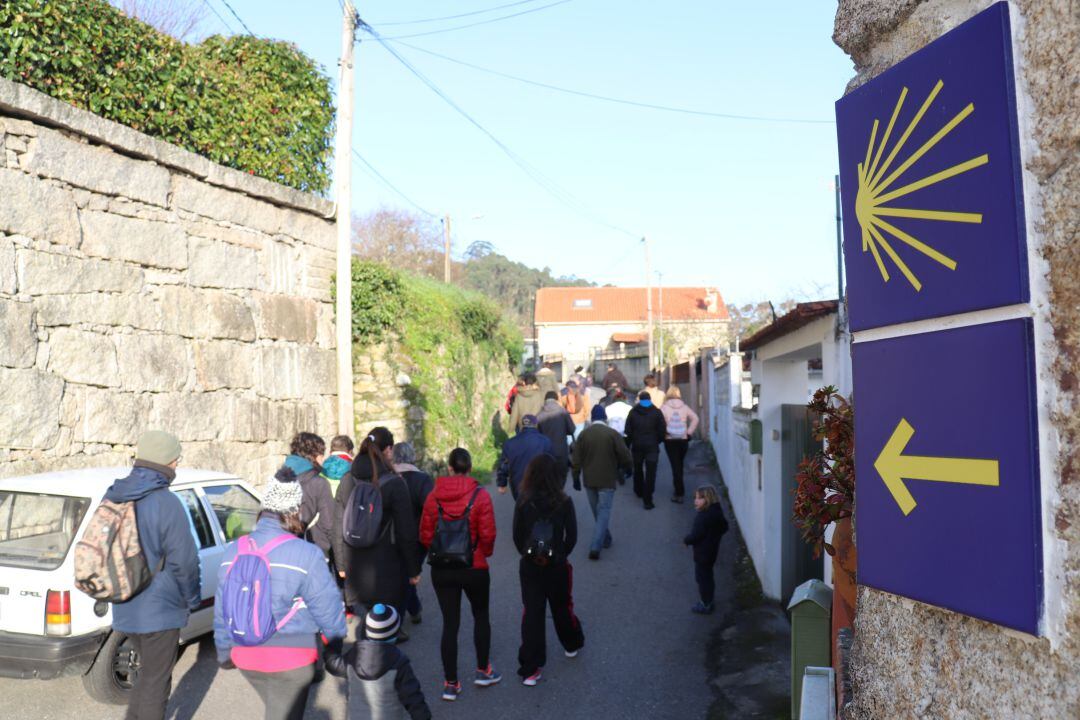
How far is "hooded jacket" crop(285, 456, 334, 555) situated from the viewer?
696 cm

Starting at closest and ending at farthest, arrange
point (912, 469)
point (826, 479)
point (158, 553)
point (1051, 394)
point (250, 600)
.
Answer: point (1051, 394) → point (912, 469) → point (250, 600) → point (826, 479) → point (158, 553)

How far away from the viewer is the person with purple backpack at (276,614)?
4.13 meters

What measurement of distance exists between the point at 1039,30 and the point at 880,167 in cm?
54

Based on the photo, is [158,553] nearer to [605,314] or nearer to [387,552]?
[387,552]

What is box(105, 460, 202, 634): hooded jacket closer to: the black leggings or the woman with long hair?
the woman with long hair

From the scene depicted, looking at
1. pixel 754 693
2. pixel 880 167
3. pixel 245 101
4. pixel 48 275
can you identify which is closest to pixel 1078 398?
pixel 880 167

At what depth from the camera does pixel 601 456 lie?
10.8 m

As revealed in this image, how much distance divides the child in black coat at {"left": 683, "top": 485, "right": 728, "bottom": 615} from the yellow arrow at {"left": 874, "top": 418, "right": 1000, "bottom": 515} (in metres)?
6.17

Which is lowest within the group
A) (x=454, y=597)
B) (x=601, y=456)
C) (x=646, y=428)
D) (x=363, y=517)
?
(x=454, y=597)

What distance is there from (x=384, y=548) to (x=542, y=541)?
1136 mm

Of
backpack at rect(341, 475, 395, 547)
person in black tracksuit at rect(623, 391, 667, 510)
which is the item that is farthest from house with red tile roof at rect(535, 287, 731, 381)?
backpack at rect(341, 475, 395, 547)

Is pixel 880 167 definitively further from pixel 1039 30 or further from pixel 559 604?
pixel 559 604

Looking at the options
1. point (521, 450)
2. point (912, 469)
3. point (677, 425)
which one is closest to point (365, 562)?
point (521, 450)

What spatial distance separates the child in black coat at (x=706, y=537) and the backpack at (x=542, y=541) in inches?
83.1
